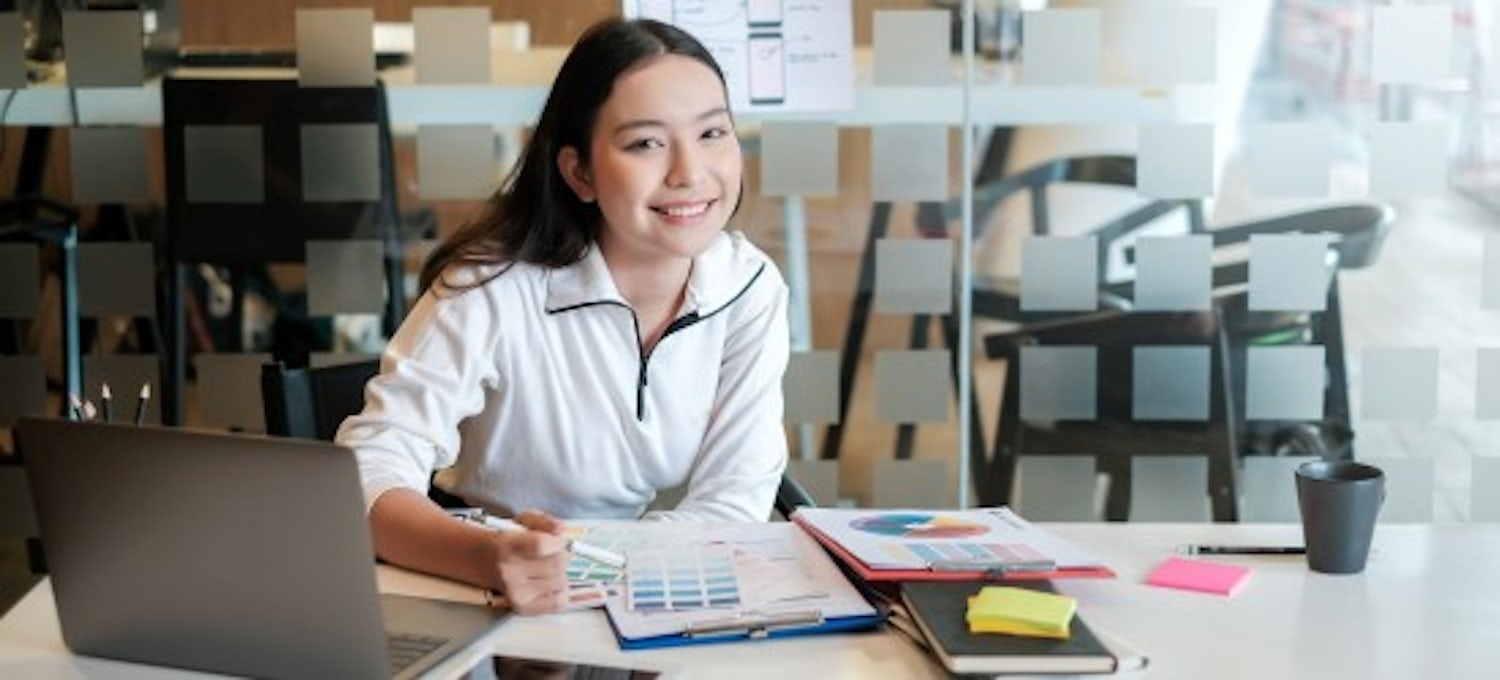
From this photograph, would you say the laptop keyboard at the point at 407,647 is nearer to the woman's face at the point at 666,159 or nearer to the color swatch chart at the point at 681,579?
the color swatch chart at the point at 681,579

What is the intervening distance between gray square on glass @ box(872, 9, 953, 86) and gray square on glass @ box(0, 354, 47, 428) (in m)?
1.54

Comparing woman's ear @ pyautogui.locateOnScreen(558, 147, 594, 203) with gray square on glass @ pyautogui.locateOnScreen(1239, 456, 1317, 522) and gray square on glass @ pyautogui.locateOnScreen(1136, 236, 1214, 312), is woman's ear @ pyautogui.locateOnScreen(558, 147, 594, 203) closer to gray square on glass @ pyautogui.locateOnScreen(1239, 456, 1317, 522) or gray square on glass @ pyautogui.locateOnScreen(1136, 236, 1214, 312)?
gray square on glass @ pyautogui.locateOnScreen(1136, 236, 1214, 312)

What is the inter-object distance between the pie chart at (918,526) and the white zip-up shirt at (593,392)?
0.91 ft

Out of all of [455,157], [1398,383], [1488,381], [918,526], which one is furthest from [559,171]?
[1488,381]

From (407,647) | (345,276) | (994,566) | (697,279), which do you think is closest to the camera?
(407,647)

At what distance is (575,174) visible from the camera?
7.94 feet

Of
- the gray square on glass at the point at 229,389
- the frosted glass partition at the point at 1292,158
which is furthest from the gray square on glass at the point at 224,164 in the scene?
the frosted glass partition at the point at 1292,158

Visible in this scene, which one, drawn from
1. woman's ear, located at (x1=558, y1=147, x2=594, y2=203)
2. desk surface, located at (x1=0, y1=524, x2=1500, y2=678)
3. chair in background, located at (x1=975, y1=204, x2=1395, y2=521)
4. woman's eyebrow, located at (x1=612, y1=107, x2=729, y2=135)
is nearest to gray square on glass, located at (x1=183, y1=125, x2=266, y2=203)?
chair in background, located at (x1=975, y1=204, x2=1395, y2=521)

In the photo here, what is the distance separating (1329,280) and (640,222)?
5.78 feet

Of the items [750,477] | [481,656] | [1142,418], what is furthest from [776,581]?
[1142,418]

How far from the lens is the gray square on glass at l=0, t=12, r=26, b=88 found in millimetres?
3639

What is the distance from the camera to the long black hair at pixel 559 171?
2.37 m

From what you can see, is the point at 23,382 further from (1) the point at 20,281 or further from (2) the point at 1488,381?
(2) the point at 1488,381

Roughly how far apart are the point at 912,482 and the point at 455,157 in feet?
3.17
